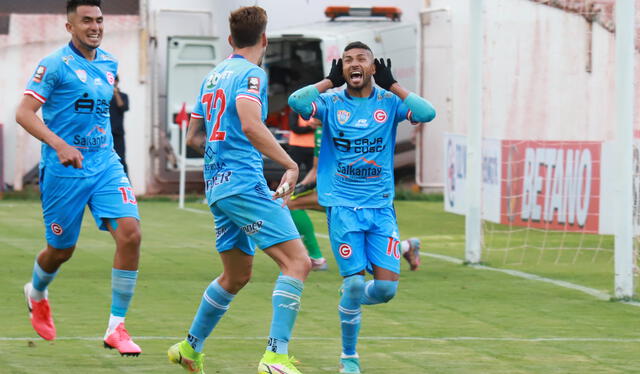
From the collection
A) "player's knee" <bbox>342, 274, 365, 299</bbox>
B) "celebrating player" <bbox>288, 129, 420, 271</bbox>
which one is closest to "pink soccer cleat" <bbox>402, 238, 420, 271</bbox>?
"celebrating player" <bbox>288, 129, 420, 271</bbox>

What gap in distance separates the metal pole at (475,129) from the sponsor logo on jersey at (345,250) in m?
5.91

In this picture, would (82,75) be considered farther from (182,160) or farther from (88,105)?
(182,160)

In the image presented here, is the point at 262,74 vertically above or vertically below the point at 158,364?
above

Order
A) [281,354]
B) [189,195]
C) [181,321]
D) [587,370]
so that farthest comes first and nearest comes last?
[189,195], [181,321], [587,370], [281,354]

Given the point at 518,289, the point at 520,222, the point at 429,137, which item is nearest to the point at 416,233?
the point at 520,222

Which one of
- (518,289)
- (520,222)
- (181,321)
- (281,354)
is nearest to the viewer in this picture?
(281,354)

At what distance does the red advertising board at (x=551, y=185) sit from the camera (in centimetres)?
1550

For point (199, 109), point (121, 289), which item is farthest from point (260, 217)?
point (121, 289)

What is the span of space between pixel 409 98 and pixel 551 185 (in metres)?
8.63

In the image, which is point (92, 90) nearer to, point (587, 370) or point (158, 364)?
point (158, 364)

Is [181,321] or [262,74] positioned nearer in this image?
[262,74]

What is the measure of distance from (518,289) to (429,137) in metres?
12.4

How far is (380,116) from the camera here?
7918 millimetres

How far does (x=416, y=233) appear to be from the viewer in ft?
55.4
